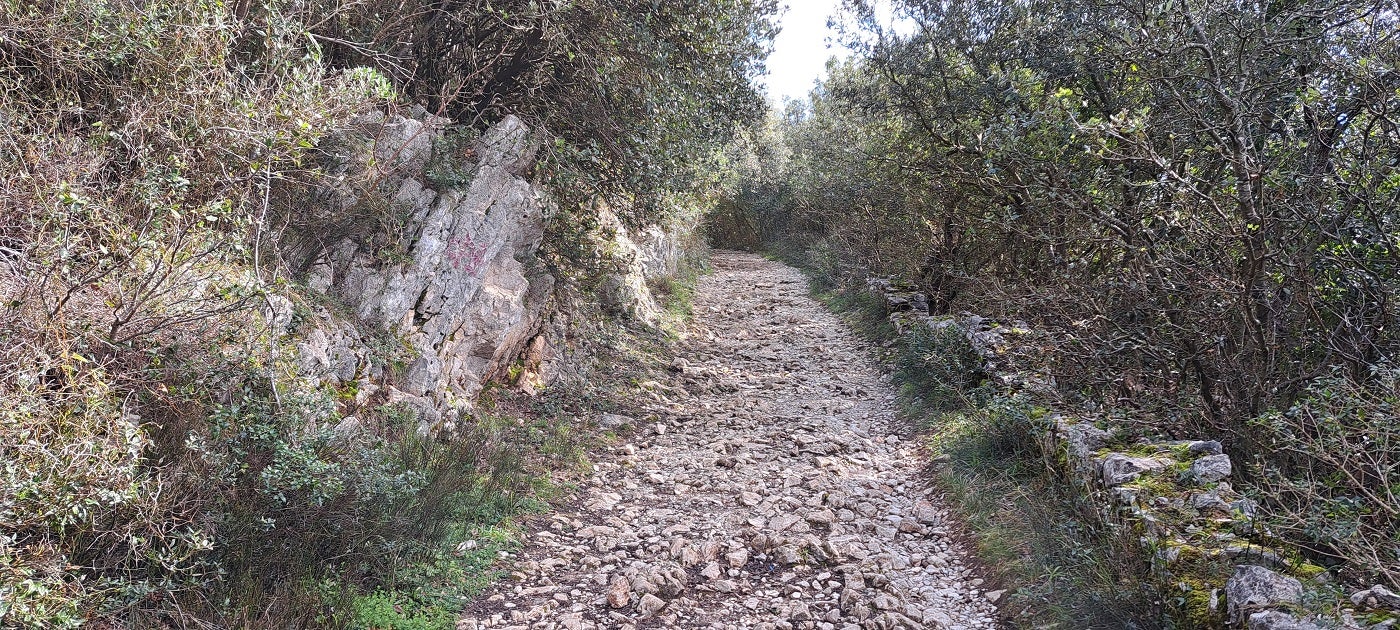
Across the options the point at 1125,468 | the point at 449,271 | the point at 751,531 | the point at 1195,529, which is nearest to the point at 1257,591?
the point at 1195,529

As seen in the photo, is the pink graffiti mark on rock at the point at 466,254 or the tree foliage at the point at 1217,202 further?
the pink graffiti mark on rock at the point at 466,254

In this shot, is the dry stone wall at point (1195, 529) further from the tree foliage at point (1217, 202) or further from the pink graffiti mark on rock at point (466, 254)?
the pink graffiti mark on rock at point (466, 254)

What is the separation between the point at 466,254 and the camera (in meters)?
7.50

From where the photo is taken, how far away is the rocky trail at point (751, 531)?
4.68 metres

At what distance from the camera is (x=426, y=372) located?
22.3ft

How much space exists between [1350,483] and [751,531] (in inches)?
149

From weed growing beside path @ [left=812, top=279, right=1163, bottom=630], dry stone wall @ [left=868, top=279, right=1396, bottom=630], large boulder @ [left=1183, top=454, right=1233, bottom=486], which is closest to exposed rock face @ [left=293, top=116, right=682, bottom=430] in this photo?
weed growing beside path @ [left=812, top=279, right=1163, bottom=630]

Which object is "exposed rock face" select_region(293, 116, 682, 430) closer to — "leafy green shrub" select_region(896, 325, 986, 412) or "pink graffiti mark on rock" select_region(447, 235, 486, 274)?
"pink graffiti mark on rock" select_region(447, 235, 486, 274)

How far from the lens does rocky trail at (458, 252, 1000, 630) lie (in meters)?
4.68

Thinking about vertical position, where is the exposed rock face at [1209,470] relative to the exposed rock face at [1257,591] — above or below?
above

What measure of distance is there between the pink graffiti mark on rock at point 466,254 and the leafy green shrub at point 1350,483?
679cm

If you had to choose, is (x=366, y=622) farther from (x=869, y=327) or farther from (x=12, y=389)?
(x=869, y=327)

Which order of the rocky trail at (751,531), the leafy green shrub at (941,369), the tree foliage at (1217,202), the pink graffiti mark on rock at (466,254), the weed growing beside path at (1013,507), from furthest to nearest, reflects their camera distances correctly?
the leafy green shrub at (941,369) < the pink graffiti mark on rock at (466,254) < the rocky trail at (751,531) < the tree foliage at (1217,202) < the weed growing beside path at (1013,507)

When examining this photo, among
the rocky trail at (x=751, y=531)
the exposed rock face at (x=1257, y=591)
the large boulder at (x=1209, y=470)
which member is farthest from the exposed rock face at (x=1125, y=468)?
the exposed rock face at (x=1257, y=591)
